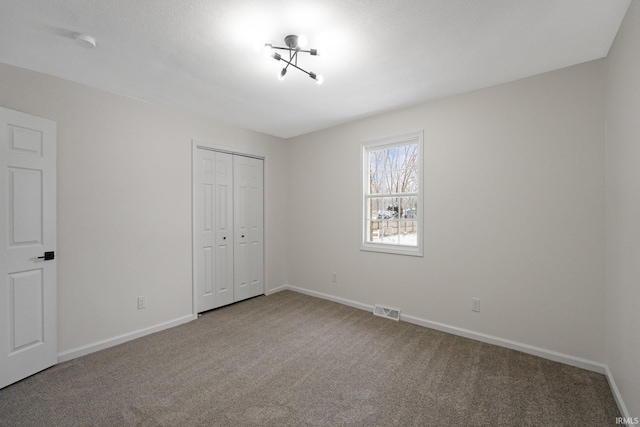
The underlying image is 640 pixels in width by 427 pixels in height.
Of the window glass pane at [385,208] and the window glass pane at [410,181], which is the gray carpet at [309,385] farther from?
the window glass pane at [410,181]

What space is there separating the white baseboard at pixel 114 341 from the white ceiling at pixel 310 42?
8.22 feet

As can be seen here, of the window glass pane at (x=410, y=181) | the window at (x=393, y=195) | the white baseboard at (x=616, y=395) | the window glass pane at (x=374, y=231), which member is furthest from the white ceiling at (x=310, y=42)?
the white baseboard at (x=616, y=395)

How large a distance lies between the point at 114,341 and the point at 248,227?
6.79 feet

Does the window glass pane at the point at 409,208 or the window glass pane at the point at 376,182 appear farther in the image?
the window glass pane at the point at 376,182

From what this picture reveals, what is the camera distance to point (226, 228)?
3.99 meters

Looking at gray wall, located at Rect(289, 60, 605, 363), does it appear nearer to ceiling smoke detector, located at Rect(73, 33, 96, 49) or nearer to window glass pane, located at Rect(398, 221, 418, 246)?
window glass pane, located at Rect(398, 221, 418, 246)

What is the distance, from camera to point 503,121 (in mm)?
2732

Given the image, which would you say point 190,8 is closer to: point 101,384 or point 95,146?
point 95,146

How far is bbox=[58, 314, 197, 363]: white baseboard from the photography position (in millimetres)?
2559

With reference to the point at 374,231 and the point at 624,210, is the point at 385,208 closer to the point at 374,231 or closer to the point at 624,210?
the point at 374,231

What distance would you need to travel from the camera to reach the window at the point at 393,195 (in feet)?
11.2

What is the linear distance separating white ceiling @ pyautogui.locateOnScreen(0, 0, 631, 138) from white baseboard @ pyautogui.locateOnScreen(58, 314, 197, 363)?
250 centimetres

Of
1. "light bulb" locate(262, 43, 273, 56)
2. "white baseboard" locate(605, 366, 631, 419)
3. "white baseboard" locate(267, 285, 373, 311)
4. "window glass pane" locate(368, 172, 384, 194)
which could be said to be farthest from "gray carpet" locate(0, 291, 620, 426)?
"light bulb" locate(262, 43, 273, 56)

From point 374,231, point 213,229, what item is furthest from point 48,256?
point 374,231
